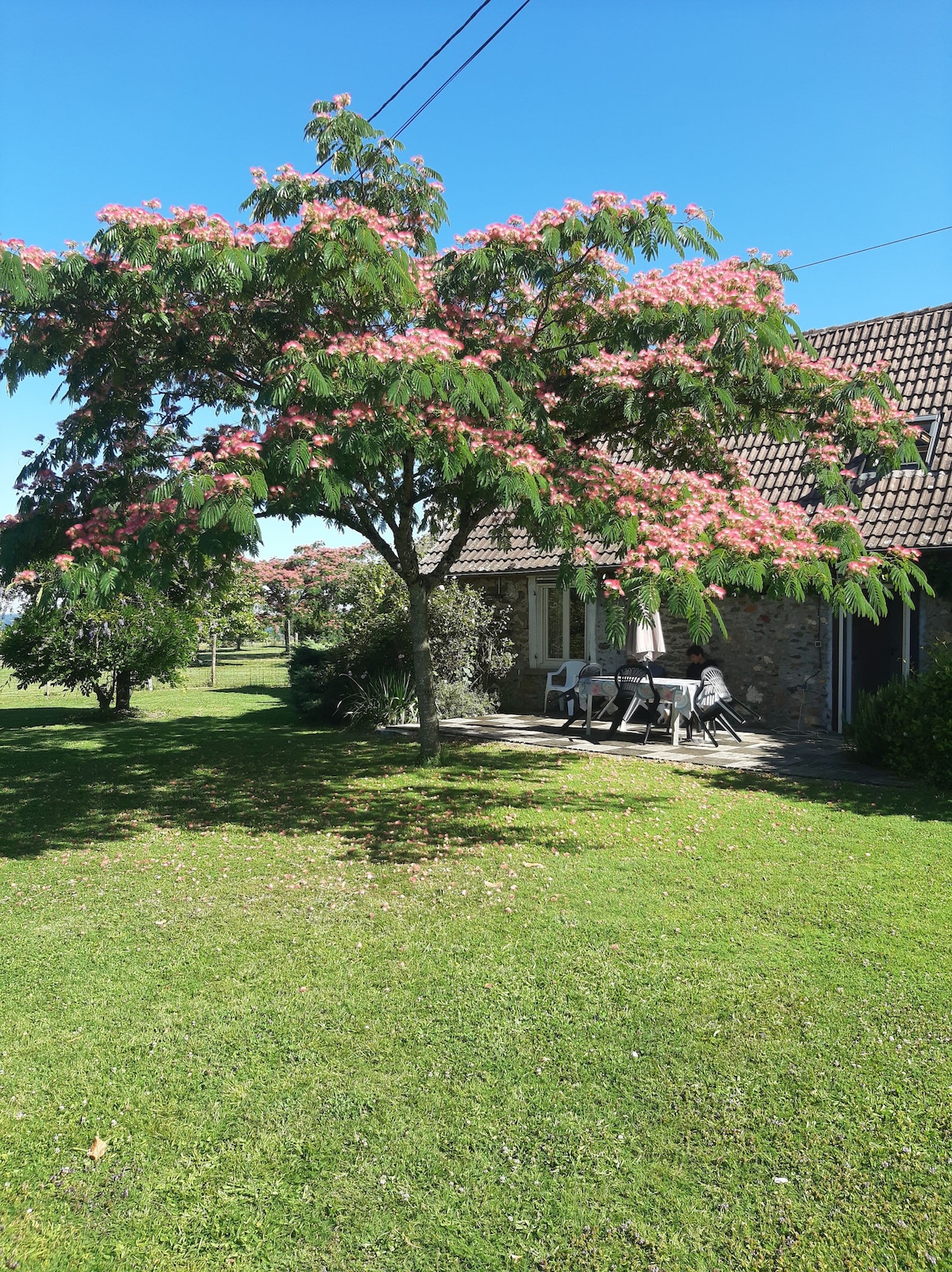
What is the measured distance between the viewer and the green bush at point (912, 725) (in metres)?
9.15

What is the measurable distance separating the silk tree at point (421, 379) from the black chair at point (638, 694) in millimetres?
4619

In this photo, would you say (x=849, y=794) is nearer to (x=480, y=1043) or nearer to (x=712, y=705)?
(x=712, y=705)

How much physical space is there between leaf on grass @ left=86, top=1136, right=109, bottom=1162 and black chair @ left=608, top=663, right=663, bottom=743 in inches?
384

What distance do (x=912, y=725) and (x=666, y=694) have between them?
12.1 ft

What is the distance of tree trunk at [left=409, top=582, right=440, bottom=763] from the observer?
33.2ft

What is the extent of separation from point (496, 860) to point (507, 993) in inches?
94.2

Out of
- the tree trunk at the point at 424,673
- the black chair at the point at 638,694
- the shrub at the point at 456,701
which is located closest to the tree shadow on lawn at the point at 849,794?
the black chair at the point at 638,694

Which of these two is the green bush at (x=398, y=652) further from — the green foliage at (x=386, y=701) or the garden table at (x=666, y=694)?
the garden table at (x=666, y=694)

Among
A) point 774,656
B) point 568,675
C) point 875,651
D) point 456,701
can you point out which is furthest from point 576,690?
point 875,651

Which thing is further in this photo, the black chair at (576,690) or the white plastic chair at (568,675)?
the white plastic chair at (568,675)

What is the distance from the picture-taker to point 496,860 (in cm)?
692

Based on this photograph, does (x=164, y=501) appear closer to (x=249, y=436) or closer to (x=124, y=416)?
(x=249, y=436)

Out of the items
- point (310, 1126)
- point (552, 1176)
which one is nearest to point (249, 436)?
point (310, 1126)

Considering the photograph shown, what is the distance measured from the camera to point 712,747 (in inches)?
471
